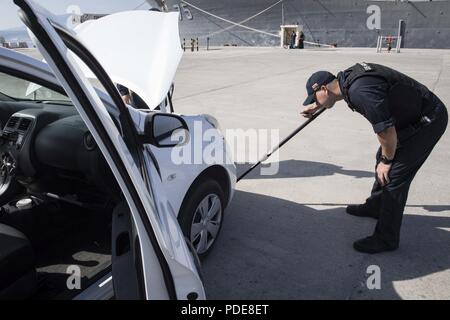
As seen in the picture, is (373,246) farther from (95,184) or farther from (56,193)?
(56,193)

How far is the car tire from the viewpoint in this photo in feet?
8.25

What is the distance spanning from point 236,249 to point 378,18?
3508 centimetres

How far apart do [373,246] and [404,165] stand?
715 millimetres

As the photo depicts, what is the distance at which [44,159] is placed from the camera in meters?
2.66

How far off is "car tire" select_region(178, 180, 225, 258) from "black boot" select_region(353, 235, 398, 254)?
3.89 feet

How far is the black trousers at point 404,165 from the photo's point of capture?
107 inches

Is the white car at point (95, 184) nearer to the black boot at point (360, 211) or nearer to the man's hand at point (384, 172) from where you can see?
the man's hand at point (384, 172)

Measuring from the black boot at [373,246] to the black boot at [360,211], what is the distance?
1.90ft

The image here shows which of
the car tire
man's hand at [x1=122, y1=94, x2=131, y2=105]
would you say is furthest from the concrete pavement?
man's hand at [x1=122, y1=94, x2=131, y2=105]

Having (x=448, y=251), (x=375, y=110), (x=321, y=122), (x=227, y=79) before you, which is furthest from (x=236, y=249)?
(x=227, y=79)

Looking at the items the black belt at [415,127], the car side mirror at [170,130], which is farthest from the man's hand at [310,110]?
the car side mirror at [170,130]

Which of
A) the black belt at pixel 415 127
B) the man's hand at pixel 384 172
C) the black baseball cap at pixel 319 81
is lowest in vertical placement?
the man's hand at pixel 384 172

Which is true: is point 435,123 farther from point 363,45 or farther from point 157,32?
point 363,45

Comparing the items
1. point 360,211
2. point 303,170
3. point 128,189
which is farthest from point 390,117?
point 303,170
